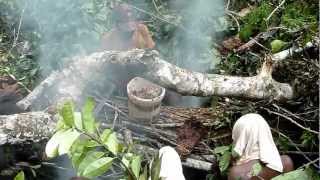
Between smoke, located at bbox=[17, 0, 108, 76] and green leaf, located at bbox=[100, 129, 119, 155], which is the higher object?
smoke, located at bbox=[17, 0, 108, 76]

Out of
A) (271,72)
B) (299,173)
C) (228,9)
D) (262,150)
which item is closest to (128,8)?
(228,9)

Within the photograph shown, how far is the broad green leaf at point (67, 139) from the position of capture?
9.96 feet

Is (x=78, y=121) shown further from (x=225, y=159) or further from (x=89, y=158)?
(x=225, y=159)

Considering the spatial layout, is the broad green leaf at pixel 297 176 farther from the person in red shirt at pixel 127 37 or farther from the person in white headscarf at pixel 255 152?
the person in red shirt at pixel 127 37

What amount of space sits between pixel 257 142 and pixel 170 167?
706mm

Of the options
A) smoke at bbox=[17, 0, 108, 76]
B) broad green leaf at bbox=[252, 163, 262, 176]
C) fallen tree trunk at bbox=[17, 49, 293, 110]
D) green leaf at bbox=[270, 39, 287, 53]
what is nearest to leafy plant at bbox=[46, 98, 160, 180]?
broad green leaf at bbox=[252, 163, 262, 176]

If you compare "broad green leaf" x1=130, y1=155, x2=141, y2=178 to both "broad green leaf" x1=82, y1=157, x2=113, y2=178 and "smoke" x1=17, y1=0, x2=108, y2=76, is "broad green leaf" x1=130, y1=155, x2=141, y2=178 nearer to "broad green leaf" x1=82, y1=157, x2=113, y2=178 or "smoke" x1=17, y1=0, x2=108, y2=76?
"broad green leaf" x1=82, y1=157, x2=113, y2=178

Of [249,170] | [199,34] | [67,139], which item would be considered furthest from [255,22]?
[67,139]

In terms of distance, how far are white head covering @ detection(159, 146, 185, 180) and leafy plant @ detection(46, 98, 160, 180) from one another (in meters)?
1.34

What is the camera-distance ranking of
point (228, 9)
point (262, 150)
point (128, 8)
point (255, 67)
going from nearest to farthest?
point (262, 150) → point (255, 67) → point (128, 8) → point (228, 9)

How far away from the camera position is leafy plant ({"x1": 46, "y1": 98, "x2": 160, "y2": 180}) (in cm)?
307

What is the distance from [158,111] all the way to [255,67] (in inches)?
46.2

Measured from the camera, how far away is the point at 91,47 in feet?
21.2

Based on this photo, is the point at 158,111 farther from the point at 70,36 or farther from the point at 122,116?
the point at 70,36
